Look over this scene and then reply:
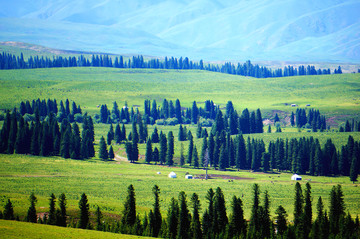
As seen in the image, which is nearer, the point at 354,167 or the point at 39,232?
the point at 39,232

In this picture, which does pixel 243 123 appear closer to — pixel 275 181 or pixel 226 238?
pixel 275 181

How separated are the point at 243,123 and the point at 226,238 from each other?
4279 inches

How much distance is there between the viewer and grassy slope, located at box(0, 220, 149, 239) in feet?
189

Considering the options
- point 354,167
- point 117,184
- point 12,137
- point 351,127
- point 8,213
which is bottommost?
point 117,184

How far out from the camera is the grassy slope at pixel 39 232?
57531 millimetres

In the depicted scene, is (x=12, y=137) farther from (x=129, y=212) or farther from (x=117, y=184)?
(x=129, y=212)

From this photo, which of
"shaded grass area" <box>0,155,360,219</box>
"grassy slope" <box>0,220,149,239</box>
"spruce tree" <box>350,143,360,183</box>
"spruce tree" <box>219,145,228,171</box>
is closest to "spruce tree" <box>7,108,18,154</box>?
→ "shaded grass area" <box>0,155,360,219</box>

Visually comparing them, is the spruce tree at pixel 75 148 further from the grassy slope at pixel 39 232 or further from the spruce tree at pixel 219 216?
the grassy slope at pixel 39 232

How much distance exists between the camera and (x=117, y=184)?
10756cm

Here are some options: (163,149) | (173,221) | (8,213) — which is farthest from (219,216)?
(163,149)

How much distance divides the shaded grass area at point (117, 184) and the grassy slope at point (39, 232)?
10.6 m

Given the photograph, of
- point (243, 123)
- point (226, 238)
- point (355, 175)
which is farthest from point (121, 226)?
point (243, 123)

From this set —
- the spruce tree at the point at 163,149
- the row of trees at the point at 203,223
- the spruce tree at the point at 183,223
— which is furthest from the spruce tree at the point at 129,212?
the spruce tree at the point at 163,149

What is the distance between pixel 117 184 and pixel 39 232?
48040 millimetres
